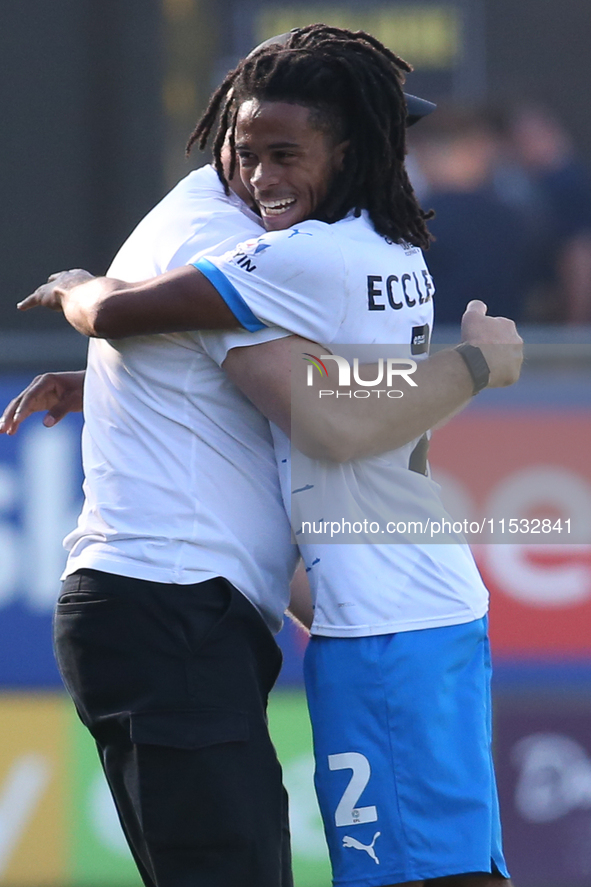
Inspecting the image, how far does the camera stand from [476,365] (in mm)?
2205

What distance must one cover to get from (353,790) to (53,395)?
0.93m

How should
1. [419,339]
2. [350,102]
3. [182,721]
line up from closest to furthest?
1. [182,721]
2. [350,102]
3. [419,339]

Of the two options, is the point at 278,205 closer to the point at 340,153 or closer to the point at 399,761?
the point at 340,153

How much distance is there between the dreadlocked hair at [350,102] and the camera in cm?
Answer: 210

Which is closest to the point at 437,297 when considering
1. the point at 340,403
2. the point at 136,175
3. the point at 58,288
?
the point at 136,175

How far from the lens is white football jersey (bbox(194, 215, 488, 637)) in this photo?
204 centimetres

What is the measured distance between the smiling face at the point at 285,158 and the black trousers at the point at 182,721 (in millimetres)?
616

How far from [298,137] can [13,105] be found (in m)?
3.55

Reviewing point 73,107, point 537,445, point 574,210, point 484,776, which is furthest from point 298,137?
point 574,210

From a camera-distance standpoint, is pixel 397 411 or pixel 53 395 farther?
pixel 53 395

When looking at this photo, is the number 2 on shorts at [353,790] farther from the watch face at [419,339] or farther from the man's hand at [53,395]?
the man's hand at [53,395]

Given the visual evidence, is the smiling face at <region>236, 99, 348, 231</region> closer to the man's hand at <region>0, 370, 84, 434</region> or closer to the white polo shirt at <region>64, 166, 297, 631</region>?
the white polo shirt at <region>64, 166, 297, 631</region>

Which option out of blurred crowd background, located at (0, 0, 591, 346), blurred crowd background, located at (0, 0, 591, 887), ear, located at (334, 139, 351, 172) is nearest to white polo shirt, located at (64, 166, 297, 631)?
ear, located at (334, 139, 351, 172)

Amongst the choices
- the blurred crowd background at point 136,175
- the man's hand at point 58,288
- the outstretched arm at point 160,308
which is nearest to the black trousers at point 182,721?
the outstretched arm at point 160,308
